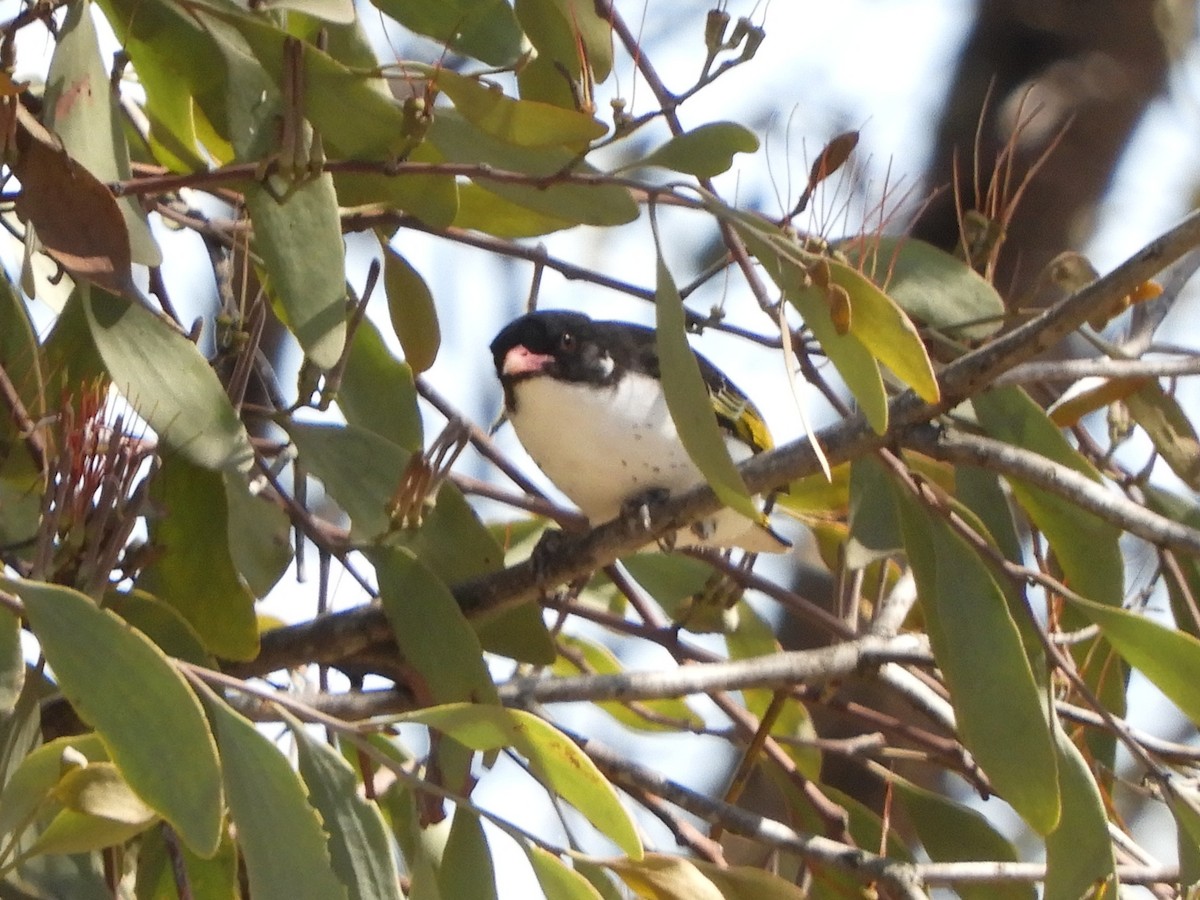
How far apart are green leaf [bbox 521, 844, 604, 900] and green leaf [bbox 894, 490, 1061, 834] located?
1.74ft

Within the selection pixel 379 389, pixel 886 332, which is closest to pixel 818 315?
pixel 886 332

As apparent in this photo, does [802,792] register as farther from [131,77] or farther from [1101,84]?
[1101,84]

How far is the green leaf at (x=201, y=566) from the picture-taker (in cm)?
204

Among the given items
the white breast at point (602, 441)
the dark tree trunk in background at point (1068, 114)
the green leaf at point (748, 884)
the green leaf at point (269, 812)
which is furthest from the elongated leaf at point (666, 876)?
the dark tree trunk in background at point (1068, 114)

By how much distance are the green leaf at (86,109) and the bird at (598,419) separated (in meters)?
1.23

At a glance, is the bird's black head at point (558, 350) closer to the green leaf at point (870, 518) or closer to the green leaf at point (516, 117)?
the green leaf at point (870, 518)

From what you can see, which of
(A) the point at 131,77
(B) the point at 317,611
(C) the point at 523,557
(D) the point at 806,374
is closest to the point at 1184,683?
(D) the point at 806,374

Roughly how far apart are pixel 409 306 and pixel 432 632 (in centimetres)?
46

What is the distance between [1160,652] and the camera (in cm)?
197

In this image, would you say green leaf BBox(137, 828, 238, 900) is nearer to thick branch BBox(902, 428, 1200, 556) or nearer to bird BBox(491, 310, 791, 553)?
thick branch BBox(902, 428, 1200, 556)

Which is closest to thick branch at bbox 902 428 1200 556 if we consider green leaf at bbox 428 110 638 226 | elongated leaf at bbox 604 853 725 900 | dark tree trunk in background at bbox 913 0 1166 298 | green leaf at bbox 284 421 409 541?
green leaf at bbox 428 110 638 226

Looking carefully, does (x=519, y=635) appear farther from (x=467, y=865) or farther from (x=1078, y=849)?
(x=1078, y=849)

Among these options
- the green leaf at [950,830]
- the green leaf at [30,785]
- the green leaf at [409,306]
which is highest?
the green leaf at [409,306]

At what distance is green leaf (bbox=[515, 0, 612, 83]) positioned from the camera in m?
2.07
